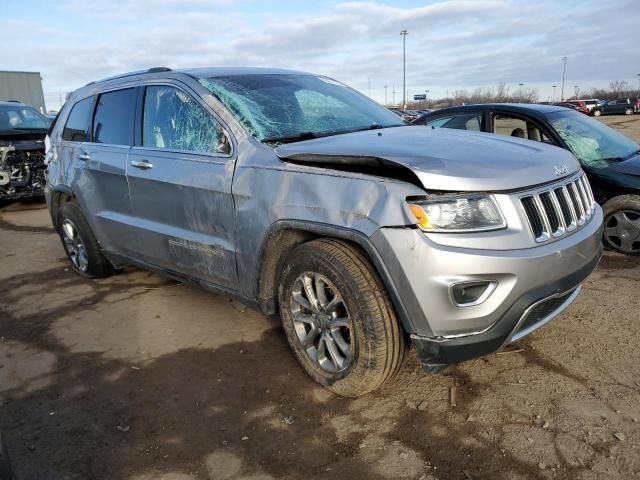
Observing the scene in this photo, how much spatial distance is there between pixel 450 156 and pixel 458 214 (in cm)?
34

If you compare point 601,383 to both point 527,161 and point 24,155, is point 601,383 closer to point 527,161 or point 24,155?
point 527,161

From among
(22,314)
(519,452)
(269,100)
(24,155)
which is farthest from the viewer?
(24,155)

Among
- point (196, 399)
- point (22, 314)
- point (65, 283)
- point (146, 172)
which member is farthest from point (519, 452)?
point (65, 283)

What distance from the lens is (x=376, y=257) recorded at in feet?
8.04

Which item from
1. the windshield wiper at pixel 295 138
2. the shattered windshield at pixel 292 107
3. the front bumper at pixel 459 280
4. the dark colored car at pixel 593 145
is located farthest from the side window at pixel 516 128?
the front bumper at pixel 459 280

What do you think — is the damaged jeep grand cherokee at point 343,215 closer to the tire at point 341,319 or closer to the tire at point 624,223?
the tire at point 341,319

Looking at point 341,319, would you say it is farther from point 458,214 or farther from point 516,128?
point 516,128

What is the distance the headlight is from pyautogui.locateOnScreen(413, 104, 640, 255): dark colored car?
324 cm

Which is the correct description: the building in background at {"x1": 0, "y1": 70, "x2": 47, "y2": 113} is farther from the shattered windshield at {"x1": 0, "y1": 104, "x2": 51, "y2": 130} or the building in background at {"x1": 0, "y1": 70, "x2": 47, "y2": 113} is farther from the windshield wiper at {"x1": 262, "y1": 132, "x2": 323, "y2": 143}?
the windshield wiper at {"x1": 262, "y1": 132, "x2": 323, "y2": 143}

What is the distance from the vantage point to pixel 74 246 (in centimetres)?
526

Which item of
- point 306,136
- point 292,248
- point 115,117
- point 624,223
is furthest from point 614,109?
point 292,248

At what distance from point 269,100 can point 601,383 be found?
262cm

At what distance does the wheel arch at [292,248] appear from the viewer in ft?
8.07

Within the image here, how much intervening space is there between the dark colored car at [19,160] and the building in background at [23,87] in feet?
73.5
